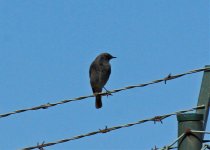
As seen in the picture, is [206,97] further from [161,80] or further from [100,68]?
[100,68]

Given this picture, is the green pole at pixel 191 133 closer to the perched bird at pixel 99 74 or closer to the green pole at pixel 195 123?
the green pole at pixel 195 123

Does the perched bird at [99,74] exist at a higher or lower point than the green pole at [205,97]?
higher

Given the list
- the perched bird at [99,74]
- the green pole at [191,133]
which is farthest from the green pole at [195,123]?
the perched bird at [99,74]

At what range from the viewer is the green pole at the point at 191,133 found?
5031 mm

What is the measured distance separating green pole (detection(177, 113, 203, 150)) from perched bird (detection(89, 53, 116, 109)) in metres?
7.85

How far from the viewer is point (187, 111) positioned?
539 cm

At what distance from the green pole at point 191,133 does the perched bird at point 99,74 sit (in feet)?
25.8

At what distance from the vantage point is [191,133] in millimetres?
5031

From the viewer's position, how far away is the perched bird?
518 inches

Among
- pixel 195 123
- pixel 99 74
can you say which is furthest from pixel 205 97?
pixel 99 74

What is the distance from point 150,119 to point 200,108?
0.85 meters

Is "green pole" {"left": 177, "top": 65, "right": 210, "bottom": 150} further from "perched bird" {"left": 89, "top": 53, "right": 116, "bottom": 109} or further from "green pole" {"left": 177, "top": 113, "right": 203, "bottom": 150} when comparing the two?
"perched bird" {"left": 89, "top": 53, "right": 116, "bottom": 109}

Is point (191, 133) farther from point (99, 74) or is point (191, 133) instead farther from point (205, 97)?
point (99, 74)

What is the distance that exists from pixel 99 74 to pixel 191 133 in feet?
27.0
